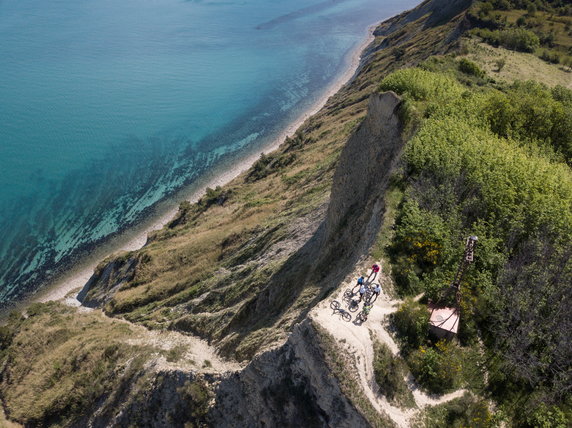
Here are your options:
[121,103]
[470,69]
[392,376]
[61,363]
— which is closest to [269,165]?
[470,69]

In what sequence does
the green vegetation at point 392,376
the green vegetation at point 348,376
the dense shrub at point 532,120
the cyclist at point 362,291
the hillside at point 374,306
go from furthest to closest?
the dense shrub at point 532,120
the cyclist at point 362,291
the hillside at point 374,306
the green vegetation at point 392,376
the green vegetation at point 348,376

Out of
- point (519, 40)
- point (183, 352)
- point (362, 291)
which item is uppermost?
point (519, 40)

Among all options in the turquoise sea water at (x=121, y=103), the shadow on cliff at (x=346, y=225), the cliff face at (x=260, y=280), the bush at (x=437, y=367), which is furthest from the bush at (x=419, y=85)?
the turquoise sea water at (x=121, y=103)

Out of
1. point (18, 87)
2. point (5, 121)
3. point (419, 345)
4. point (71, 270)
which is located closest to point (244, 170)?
point (71, 270)

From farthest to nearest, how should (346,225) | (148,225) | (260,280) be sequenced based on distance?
(148,225) → (260,280) → (346,225)

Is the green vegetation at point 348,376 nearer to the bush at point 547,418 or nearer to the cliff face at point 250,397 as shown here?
the cliff face at point 250,397

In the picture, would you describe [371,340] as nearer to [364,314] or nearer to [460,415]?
[364,314]

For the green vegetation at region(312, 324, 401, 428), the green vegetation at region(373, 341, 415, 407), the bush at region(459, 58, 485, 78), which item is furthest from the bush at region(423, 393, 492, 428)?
the bush at region(459, 58, 485, 78)
